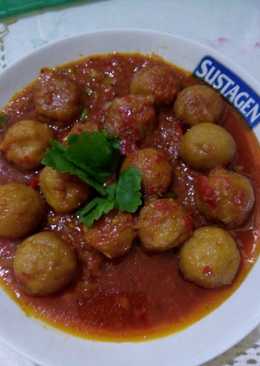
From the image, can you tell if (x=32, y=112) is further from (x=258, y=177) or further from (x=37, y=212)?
(x=258, y=177)

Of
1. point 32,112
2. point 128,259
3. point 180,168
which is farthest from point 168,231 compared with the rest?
point 32,112

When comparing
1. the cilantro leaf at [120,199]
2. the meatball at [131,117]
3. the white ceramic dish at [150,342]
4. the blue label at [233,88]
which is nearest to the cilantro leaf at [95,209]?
the cilantro leaf at [120,199]

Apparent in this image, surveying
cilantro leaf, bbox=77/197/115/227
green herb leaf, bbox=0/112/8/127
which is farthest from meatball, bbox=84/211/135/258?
green herb leaf, bbox=0/112/8/127

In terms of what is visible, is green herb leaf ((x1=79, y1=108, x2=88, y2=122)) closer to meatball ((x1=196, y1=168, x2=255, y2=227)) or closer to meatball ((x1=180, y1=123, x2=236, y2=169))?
meatball ((x1=180, y1=123, x2=236, y2=169))

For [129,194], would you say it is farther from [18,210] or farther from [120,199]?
[18,210]

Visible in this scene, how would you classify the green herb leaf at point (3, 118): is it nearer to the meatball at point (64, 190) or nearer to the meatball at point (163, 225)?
the meatball at point (64, 190)

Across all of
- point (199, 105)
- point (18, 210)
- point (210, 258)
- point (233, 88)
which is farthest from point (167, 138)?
point (18, 210)

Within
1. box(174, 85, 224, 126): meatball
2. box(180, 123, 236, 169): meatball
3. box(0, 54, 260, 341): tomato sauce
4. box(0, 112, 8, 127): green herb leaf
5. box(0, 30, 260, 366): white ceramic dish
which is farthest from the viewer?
box(0, 112, 8, 127): green herb leaf
